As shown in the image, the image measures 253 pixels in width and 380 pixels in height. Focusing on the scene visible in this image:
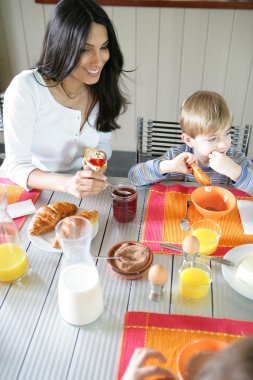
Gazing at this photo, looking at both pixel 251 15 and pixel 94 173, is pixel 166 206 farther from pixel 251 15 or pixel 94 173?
pixel 251 15

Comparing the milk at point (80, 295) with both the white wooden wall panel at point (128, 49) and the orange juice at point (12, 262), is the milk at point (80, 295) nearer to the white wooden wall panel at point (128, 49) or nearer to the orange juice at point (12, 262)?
the orange juice at point (12, 262)

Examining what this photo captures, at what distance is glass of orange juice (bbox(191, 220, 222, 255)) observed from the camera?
1.05m

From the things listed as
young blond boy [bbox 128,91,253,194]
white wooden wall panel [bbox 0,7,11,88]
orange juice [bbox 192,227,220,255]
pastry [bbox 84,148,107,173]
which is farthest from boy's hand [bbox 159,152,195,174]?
white wooden wall panel [bbox 0,7,11,88]

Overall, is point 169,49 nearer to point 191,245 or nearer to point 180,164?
point 180,164

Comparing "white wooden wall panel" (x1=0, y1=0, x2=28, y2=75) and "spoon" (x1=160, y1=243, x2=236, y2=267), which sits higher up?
"white wooden wall panel" (x1=0, y1=0, x2=28, y2=75)

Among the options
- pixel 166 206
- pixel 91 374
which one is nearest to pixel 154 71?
pixel 166 206

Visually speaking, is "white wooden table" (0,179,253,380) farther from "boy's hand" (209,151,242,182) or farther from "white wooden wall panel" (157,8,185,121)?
"white wooden wall panel" (157,8,185,121)

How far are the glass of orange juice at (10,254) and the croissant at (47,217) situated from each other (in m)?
0.10

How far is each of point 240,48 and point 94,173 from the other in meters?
1.62

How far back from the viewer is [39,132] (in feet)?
4.86

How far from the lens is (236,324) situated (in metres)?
0.87

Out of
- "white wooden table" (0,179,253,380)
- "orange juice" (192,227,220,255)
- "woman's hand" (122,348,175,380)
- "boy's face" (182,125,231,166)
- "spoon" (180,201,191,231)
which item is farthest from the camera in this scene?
"boy's face" (182,125,231,166)

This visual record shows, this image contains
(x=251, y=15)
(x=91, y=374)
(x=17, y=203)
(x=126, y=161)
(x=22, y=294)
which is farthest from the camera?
(x=126, y=161)

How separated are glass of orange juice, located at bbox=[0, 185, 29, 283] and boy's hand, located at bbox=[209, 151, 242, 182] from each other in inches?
29.5
